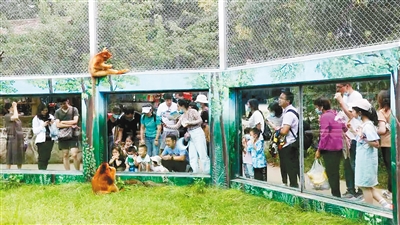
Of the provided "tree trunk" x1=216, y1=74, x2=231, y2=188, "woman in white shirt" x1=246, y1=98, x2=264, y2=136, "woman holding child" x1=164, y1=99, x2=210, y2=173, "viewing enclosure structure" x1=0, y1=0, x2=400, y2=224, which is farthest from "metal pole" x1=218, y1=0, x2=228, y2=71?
"woman holding child" x1=164, y1=99, x2=210, y2=173

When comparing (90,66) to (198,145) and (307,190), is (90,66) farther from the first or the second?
(307,190)

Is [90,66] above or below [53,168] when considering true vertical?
A: above

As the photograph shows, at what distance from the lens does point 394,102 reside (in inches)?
190

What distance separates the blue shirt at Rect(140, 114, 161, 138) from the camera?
307 inches

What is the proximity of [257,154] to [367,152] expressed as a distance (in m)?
1.95

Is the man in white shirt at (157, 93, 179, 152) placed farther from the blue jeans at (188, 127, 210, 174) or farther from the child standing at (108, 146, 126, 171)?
the child standing at (108, 146, 126, 171)

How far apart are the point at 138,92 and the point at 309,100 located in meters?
2.89

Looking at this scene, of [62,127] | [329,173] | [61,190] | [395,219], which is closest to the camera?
[395,219]

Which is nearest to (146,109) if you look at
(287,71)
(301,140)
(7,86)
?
(7,86)

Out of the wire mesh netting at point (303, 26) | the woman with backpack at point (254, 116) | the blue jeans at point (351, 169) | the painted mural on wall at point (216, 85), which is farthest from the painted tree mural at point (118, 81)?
the blue jeans at point (351, 169)

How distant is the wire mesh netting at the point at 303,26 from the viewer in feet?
17.0

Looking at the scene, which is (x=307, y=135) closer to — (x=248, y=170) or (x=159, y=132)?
(x=248, y=170)

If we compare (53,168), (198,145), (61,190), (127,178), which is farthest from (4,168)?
(198,145)

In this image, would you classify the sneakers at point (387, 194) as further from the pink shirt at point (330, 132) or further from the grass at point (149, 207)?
the pink shirt at point (330, 132)
